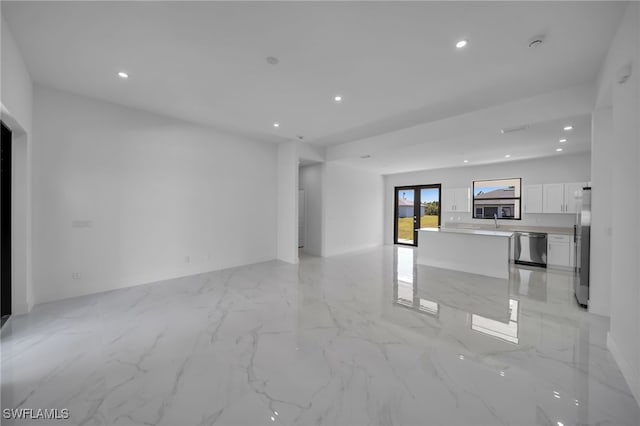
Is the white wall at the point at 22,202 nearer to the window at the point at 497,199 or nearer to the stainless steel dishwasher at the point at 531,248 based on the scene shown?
the stainless steel dishwasher at the point at 531,248

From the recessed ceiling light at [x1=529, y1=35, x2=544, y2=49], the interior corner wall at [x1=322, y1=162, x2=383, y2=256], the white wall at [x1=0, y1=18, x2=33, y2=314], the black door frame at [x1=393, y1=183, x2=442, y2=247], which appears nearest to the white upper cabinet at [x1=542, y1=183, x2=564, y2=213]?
the black door frame at [x1=393, y1=183, x2=442, y2=247]

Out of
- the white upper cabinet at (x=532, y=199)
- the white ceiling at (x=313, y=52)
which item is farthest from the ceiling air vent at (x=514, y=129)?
the white upper cabinet at (x=532, y=199)

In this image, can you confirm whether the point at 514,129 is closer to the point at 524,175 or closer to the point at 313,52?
the point at 313,52

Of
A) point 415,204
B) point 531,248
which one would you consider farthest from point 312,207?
point 531,248

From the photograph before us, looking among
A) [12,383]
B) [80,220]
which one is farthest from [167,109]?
[12,383]

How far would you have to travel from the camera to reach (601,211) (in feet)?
10.2

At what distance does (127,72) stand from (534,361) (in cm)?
523

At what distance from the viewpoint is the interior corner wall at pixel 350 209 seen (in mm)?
7145

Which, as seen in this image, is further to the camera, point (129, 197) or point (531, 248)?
point (531, 248)

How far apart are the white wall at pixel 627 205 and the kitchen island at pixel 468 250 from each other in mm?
2672

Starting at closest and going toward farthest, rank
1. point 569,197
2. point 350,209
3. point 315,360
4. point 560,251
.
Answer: point 315,360 → point 560,251 → point 569,197 → point 350,209

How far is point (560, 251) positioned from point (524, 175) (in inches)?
85.0

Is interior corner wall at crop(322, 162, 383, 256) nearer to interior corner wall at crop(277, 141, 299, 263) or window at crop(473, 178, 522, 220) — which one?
interior corner wall at crop(277, 141, 299, 263)

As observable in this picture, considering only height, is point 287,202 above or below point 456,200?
below
